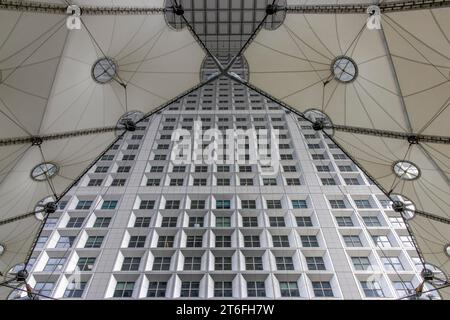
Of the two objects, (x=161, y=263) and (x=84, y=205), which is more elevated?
(x=84, y=205)

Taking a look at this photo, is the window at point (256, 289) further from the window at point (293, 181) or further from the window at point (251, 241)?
the window at point (293, 181)

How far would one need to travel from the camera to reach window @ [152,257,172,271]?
108 ft

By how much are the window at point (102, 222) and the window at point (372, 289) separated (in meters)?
24.5

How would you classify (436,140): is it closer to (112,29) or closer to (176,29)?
(176,29)

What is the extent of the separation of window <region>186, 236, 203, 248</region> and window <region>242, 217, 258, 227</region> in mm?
4749

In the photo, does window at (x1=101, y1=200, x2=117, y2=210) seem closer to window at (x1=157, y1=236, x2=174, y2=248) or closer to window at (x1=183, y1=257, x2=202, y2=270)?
window at (x1=157, y1=236, x2=174, y2=248)

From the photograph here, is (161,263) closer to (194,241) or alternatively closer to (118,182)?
(194,241)

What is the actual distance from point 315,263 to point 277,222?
5.89m

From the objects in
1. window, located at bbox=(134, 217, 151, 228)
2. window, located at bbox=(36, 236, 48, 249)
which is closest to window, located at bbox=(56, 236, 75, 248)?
window, located at bbox=(36, 236, 48, 249)

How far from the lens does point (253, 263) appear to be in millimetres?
33062

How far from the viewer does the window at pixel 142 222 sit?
121 ft

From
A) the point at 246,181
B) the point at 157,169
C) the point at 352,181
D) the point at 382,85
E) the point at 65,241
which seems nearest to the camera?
the point at 382,85

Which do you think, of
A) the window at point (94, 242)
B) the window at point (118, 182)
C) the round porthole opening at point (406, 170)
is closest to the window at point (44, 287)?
the window at point (94, 242)

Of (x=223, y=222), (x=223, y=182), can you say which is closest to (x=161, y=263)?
(x=223, y=222)
